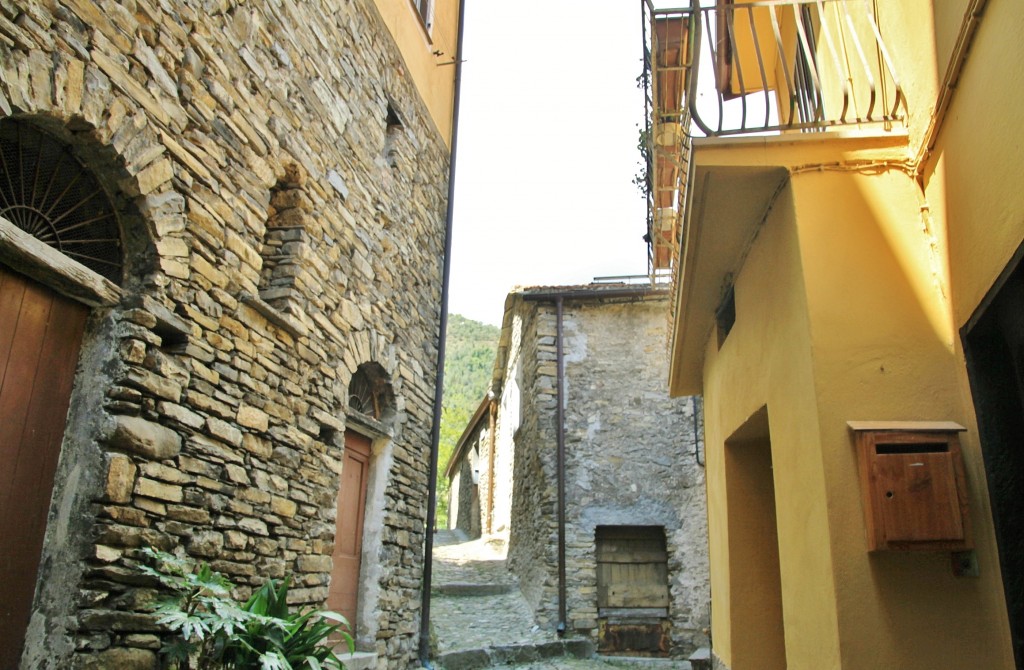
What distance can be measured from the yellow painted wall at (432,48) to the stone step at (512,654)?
18.4 ft

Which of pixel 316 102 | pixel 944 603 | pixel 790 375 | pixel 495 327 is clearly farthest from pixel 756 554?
pixel 495 327

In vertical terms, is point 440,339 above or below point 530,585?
above

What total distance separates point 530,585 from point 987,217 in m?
9.36

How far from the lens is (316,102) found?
5602 mm

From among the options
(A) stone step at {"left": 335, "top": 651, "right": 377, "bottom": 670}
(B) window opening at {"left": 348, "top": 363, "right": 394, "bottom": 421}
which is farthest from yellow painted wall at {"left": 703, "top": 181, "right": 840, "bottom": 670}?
(B) window opening at {"left": 348, "top": 363, "right": 394, "bottom": 421}

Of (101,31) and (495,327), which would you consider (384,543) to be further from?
(495,327)

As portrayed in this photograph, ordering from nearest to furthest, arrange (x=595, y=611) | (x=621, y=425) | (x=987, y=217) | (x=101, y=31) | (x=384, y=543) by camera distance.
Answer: (x=987, y=217) < (x=101, y=31) < (x=384, y=543) < (x=595, y=611) < (x=621, y=425)

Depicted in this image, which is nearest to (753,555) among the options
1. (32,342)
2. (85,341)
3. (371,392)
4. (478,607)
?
(371,392)

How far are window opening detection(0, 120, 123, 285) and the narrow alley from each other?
18.0ft

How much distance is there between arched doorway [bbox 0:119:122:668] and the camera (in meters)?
3.19

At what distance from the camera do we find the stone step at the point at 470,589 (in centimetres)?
1166

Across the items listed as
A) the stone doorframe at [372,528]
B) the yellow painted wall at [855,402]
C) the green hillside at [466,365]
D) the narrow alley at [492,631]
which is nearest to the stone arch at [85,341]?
the stone doorframe at [372,528]

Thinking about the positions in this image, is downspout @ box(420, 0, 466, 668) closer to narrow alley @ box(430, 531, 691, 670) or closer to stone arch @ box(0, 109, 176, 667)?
narrow alley @ box(430, 531, 691, 670)

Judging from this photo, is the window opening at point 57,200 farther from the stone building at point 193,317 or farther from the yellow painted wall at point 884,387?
the yellow painted wall at point 884,387
